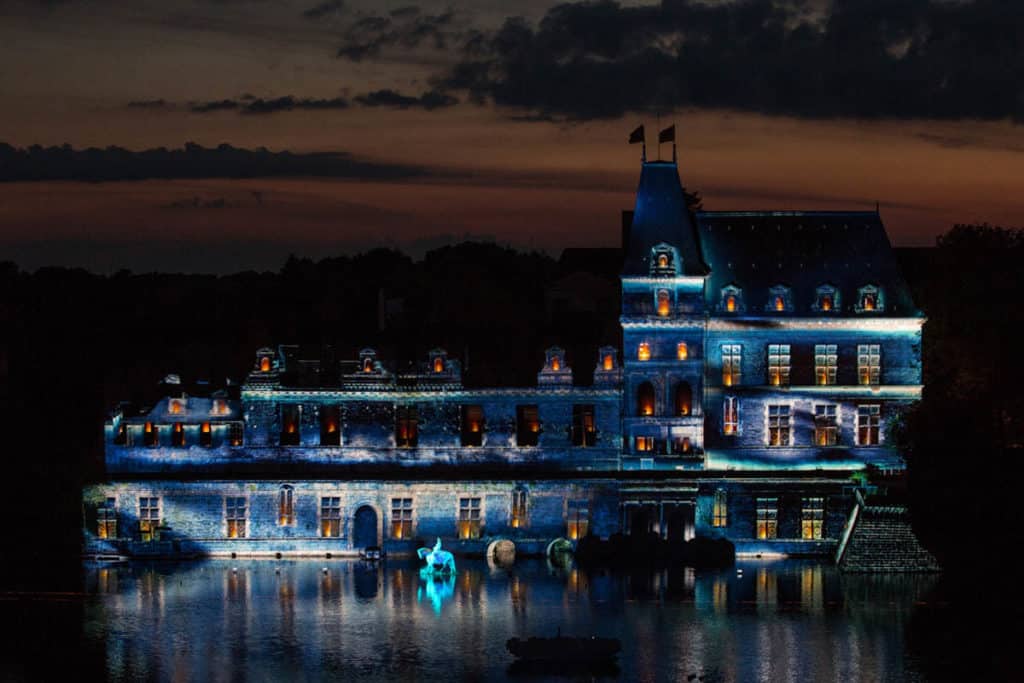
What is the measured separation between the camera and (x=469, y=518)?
308 feet

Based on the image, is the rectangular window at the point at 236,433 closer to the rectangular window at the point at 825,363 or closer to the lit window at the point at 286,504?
the lit window at the point at 286,504

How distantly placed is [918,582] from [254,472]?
29.5 metres

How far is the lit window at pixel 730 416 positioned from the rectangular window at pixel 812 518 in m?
4.86

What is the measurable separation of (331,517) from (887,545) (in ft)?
79.8

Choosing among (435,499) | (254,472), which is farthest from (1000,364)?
(254,472)

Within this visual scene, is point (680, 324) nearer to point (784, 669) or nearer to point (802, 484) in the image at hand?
point (802, 484)

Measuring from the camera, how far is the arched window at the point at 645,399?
94562mm

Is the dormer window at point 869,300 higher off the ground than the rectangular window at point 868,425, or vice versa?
the dormer window at point 869,300

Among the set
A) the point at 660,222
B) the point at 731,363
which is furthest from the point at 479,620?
the point at 660,222

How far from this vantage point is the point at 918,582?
87.7 m

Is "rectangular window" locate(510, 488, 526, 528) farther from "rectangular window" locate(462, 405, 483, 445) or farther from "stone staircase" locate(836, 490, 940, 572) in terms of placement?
"stone staircase" locate(836, 490, 940, 572)

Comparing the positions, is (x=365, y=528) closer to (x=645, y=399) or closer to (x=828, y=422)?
(x=645, y=399)

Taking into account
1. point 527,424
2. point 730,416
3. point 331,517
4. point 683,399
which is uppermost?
point 683,399

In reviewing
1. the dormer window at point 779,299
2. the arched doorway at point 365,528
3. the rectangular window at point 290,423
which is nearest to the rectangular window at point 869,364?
the dormer window at point 779,299
